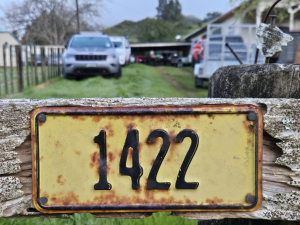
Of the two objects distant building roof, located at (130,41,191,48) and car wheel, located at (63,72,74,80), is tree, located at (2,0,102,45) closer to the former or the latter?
distant building roof, located at (130,41,191,48)

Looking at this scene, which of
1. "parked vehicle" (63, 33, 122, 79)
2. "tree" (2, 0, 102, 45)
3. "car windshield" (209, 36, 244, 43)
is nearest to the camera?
"parked vehicle" (63, 33, 122, 79)

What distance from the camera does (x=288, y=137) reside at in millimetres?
957

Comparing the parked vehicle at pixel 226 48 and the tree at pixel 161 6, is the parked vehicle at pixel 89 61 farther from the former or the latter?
the tree at pixel 161 6

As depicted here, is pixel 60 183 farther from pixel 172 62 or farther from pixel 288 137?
pixel 172 62

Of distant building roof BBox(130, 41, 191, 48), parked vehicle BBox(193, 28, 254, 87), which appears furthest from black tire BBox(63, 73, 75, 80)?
distant building roof BBox(130, 41, 191, 48)

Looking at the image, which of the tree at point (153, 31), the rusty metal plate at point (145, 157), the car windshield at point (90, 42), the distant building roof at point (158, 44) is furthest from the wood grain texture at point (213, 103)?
the tree at point (153, 31)

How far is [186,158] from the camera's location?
0.94 meters

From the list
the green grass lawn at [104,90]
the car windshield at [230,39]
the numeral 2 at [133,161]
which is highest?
the car windshield at [230,39]

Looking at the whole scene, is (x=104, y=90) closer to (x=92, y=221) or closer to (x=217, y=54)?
(x=217, y=54)

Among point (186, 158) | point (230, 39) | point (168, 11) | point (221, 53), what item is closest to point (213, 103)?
point (186, 158)

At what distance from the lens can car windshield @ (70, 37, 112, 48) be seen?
9.73m

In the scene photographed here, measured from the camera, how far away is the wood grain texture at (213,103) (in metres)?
0.95

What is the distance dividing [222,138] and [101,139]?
0.40m

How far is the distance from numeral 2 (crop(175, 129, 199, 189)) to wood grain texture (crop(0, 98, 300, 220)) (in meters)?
0.10
